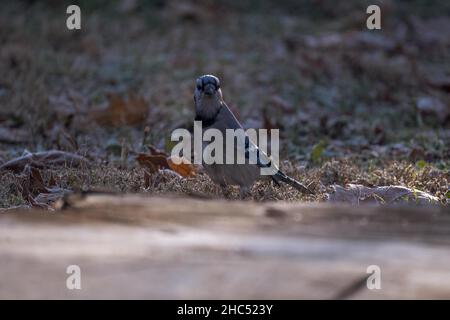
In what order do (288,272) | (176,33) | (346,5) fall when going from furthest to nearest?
(346,5), (176,33), (288,272)

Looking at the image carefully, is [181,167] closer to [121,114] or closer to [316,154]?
[316,154]

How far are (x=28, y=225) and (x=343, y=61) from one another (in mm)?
7069

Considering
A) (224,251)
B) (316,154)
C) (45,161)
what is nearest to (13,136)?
(45,161)

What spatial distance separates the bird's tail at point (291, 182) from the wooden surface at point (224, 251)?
2060 millimetres

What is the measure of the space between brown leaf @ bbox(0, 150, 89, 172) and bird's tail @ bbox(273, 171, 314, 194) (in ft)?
3.78

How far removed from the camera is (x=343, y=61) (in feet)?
30.3

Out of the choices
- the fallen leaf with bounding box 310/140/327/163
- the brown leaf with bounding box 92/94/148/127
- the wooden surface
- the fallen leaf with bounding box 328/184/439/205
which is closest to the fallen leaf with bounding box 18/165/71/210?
the fallen leaf with bounding box 328/184/439/205

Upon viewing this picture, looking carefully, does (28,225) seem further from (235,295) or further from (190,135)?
(190,135)

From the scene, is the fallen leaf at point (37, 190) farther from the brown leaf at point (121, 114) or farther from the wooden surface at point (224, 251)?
the brown leaf at point (121, 114)

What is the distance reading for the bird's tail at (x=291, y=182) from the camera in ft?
16.1

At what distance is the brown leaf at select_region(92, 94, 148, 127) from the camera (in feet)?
23.9

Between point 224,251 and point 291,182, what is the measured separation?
2.85 m
